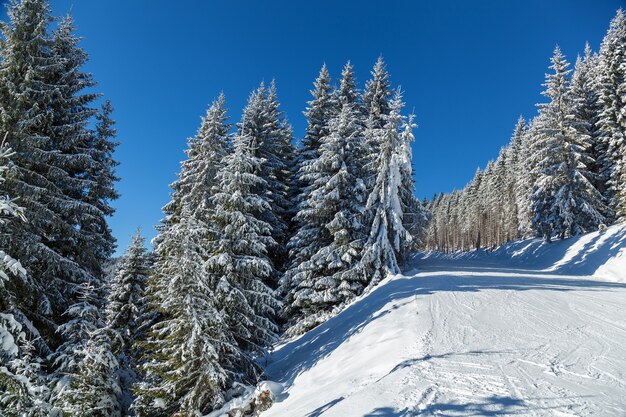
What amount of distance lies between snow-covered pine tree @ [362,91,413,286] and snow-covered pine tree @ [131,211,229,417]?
29.3 ft

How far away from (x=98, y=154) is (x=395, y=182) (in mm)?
13619

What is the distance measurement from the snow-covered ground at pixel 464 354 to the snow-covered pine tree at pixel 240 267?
1.54 metres

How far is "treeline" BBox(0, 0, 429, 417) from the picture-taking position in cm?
905

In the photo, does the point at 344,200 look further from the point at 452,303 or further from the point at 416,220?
the point at 452,303

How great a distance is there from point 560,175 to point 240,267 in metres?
27.6

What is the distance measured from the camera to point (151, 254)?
1847cm

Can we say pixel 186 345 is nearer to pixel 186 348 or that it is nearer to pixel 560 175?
pixel 186 348

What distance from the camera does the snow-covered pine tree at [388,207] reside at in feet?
56.6

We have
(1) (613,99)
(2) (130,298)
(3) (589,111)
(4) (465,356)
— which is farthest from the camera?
(3) (589,111)

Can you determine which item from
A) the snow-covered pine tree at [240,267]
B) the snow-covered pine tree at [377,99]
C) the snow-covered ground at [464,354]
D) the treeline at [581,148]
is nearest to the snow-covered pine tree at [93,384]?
the snow-covered pine tree at [240,267]

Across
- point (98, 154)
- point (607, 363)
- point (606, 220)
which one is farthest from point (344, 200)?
point (606, 220)

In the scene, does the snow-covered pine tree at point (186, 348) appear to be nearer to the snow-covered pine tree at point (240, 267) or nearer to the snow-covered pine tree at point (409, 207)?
the snow-covered pine tree at point (240, 267)

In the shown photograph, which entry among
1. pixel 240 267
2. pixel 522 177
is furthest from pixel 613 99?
pixel 240 267

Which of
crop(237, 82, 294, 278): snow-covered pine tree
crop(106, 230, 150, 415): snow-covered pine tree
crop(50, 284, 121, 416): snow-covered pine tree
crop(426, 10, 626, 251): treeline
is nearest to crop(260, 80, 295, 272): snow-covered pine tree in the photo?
crop(237, 82, 294, 278): snow-covered pine tree
